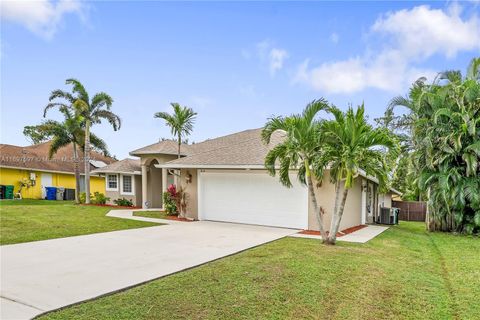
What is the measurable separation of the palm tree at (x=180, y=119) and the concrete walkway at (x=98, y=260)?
22.1 feet

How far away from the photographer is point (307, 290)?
5410 mm

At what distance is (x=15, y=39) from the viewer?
44.0 ft

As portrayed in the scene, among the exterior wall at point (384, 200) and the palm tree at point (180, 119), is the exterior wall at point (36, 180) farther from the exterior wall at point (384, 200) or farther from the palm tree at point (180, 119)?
Answer: the exterior wall at point (384, 200)

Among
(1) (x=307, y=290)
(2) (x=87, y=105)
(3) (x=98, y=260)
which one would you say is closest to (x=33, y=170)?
(2) (x=87, y=105)

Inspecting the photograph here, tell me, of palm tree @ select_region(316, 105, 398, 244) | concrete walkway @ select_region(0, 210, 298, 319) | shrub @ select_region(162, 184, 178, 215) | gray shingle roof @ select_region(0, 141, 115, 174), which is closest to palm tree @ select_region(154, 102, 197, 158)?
shrub @ select_region(162, 184, 178, 215)

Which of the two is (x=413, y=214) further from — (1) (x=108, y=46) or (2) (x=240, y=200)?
(1) (x=108, y=46)

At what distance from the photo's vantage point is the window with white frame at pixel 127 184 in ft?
72.8

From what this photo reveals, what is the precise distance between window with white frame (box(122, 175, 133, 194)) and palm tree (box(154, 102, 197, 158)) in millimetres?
6734

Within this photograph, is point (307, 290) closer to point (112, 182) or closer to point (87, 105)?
point (112, 182)

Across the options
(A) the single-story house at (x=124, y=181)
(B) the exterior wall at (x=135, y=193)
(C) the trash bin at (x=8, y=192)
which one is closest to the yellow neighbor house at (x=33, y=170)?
(C) the trash bin at (x=8, y=192)

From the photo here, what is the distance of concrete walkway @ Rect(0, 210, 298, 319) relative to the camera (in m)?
5.05

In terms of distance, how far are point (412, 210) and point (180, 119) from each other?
19331mm

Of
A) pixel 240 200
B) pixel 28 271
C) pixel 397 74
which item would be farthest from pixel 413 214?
pixel 28 271

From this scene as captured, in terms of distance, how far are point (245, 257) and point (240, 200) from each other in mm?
6344
